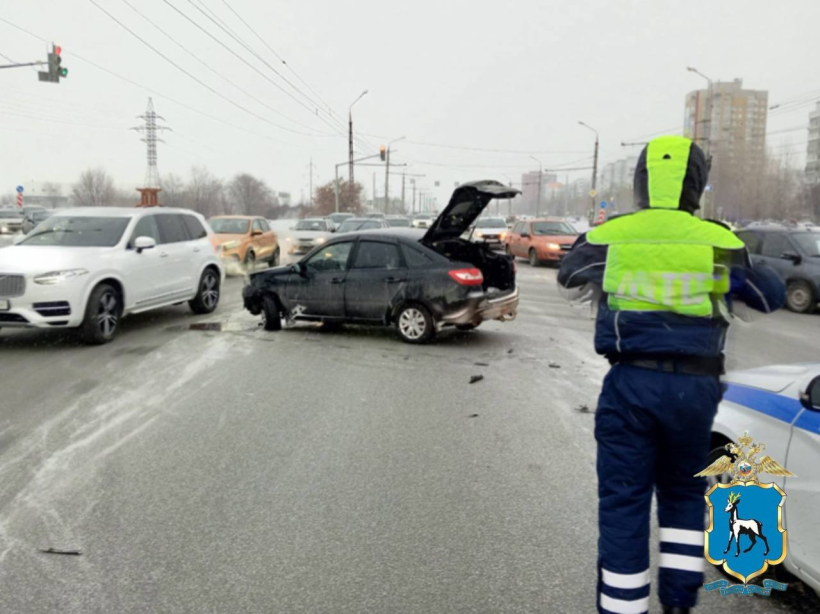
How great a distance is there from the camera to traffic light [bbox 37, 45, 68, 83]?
899 inches

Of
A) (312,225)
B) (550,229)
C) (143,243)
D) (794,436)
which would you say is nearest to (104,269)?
(143,243)

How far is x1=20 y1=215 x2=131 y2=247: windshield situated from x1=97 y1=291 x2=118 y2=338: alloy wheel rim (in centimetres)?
90

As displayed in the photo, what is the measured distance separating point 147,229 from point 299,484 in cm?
769

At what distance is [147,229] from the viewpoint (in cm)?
1098

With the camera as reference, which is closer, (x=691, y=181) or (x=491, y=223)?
(x=691, y=181)

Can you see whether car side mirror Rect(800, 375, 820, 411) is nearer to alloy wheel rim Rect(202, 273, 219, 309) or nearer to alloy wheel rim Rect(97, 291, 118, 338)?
alloy wheel rim Rect(97, 291, 118, 338)

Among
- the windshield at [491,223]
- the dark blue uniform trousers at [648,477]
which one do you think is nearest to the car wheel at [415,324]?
Result: the dark blue uniform trousers at [648,477]

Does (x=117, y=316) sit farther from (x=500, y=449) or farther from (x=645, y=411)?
(x=645, y=411)

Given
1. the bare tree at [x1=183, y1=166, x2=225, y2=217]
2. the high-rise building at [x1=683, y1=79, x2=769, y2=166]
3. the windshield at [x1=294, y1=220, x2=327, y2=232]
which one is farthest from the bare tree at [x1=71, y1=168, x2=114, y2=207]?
the high-rise building at [x1=683, y1=79, x2=769, y2=166]

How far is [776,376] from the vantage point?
3.41 metres

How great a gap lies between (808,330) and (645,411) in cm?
1099

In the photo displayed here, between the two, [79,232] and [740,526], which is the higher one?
[79,232]

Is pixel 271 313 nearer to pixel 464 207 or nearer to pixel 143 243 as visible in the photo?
pixel 143 243

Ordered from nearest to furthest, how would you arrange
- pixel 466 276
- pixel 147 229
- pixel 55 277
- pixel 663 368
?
pixel 663 368 < pixel 55 277 < pixel 466 276 < pixel 147 229
